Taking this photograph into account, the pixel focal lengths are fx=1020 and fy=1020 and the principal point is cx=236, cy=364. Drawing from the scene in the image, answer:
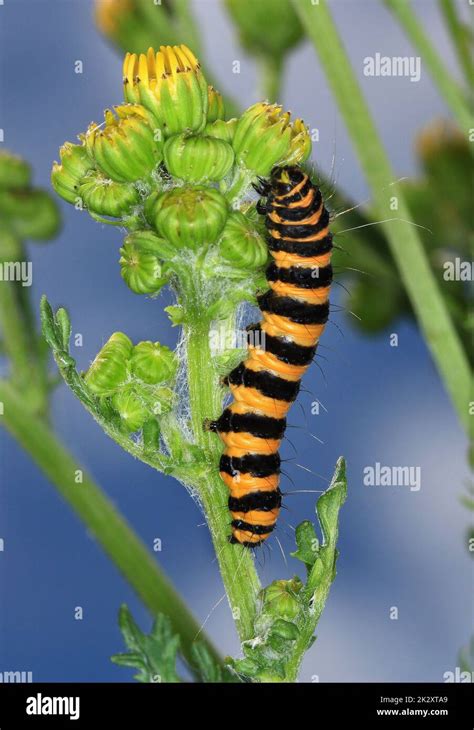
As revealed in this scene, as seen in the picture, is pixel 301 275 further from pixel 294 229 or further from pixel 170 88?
pixel 170 88

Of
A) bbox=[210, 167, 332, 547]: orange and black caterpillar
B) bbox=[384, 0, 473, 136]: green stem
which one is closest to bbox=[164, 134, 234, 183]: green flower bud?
bbox=[210, 167, 332, 547]: orange and black caterpillar

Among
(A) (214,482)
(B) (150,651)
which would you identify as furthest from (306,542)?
(B) (150,651)

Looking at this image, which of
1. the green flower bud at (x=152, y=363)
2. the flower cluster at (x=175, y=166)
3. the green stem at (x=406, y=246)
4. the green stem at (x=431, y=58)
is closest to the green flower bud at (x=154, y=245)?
the flower cluster at (x=175, y=166)

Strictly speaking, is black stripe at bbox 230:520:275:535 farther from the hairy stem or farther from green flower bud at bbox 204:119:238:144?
the hairy stem

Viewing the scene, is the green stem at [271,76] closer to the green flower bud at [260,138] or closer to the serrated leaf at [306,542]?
the green flower bud at [260,138]

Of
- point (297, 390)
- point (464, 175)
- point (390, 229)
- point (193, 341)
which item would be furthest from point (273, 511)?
point (464, 175)
